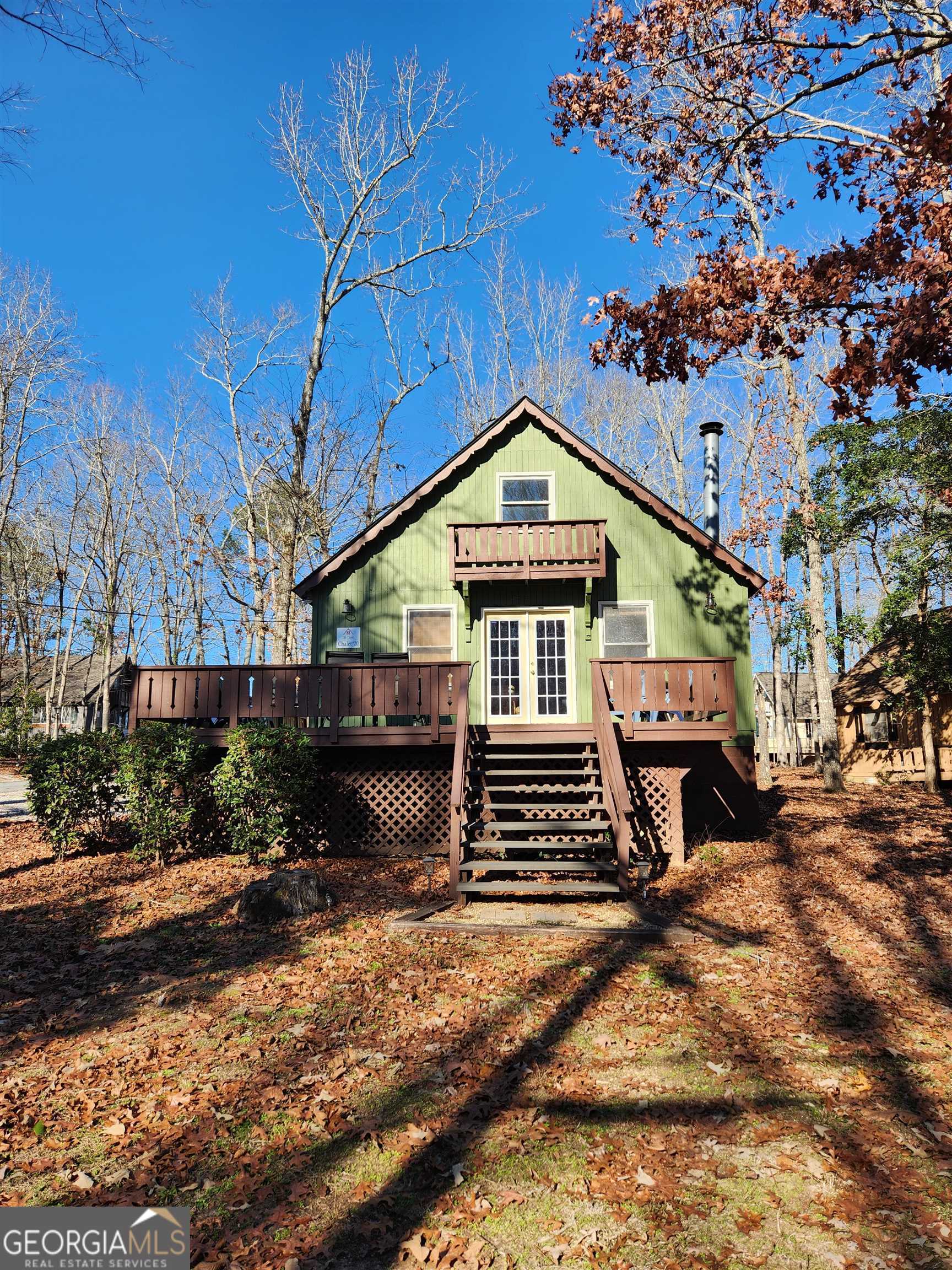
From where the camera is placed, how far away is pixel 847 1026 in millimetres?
5320

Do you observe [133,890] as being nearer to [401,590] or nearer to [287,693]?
[287,693]

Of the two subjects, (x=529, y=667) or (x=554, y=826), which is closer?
(x=554, y=826)

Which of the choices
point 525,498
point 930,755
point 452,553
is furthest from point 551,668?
point 930,755

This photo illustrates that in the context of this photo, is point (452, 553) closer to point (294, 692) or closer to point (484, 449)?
point (484, 449)

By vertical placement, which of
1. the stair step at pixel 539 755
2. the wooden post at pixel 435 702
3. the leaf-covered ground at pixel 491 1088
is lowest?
the leaf-covered ground at pixel 491 1088

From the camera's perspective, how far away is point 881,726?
23.4m

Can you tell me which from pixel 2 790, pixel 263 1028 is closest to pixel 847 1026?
pixel 263 1028

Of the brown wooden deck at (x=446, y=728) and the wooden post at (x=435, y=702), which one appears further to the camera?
the wooden post at (x=435, y=702)

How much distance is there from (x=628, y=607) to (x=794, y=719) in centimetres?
2289

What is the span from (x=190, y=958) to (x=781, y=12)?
10969mm

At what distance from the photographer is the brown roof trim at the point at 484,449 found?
49.3 ft

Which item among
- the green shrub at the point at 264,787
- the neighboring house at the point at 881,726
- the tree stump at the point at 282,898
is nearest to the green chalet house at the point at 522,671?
the green shrub at the point at 264,787

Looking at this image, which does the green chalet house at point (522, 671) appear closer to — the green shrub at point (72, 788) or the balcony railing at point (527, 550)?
the balcony railing at point (527, 550)

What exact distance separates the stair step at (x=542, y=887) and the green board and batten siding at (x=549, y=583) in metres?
6.57
